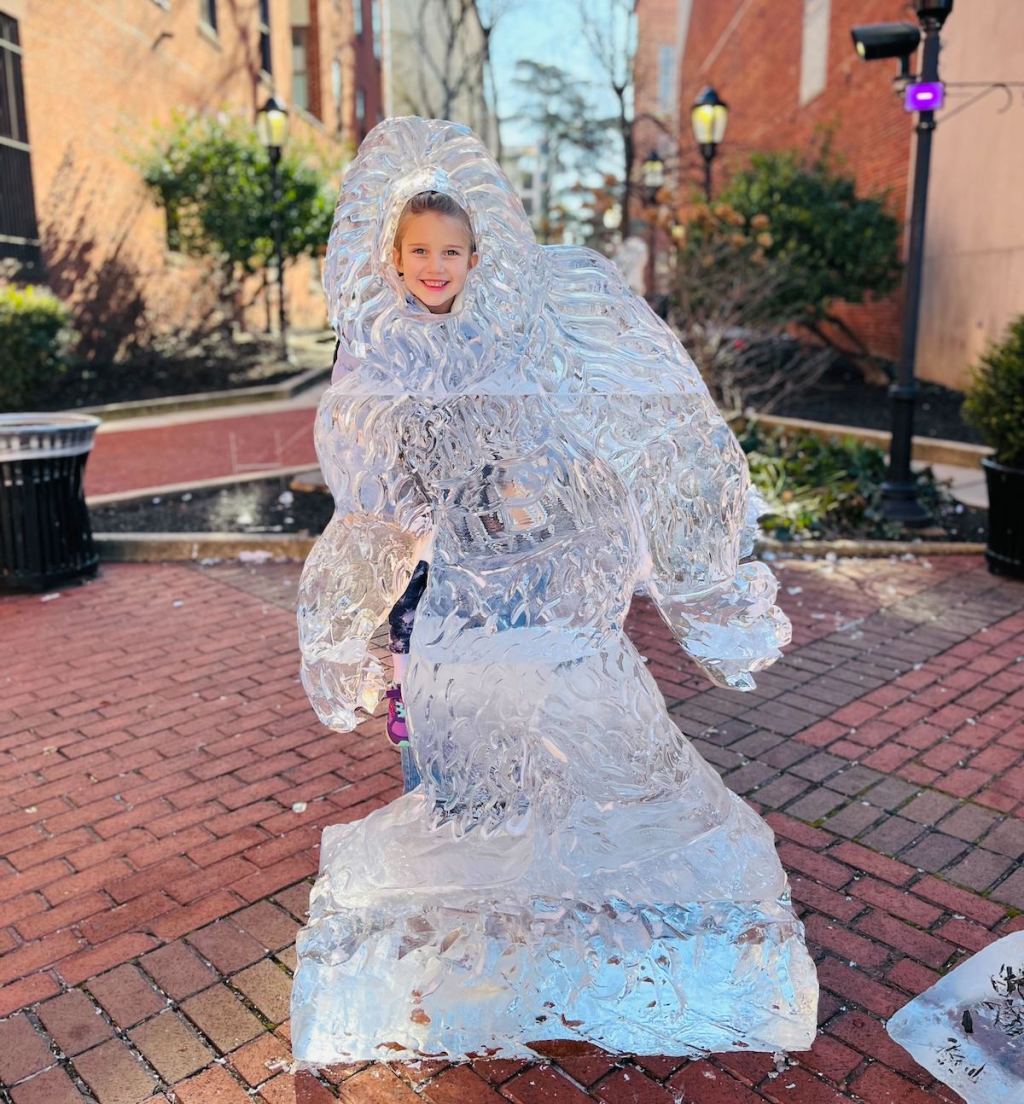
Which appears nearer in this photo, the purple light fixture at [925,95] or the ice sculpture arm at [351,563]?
the ice sculpture arm at [351,563]

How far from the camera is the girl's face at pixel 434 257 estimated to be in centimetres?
198

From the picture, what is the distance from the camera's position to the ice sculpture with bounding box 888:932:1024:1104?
2.09 metres

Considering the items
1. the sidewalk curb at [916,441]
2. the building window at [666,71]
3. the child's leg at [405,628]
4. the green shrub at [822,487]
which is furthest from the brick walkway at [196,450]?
the building window at [666,71]

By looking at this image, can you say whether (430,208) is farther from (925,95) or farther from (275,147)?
(275,147)

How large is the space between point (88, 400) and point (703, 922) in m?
12.1

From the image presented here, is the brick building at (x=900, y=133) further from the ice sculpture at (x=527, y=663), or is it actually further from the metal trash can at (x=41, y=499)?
the ice sculpture at (x=527, y=663)

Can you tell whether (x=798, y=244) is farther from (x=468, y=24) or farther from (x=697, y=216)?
(x=468, y=24)

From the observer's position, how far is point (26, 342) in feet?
37.3

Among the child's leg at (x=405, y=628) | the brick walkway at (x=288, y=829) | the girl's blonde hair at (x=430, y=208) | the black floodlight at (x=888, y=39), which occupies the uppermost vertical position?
the black floodlight at (x=888, y=39)

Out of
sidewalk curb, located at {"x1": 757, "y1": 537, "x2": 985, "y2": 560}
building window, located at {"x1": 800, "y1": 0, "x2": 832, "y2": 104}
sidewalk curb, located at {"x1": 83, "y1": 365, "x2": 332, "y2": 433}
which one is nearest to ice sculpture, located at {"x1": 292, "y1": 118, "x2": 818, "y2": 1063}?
sidewalk curb, located at {"x1": 757, "y1": 537, "x2": 985, "y2": 560}

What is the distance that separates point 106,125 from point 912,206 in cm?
1160

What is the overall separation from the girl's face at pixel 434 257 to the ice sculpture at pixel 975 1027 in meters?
1.92

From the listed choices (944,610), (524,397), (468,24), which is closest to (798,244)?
(944,610)

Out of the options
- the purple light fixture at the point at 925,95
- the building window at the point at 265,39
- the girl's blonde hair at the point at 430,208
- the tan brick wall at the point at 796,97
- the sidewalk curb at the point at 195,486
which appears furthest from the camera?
the building window at the point at 265,39
